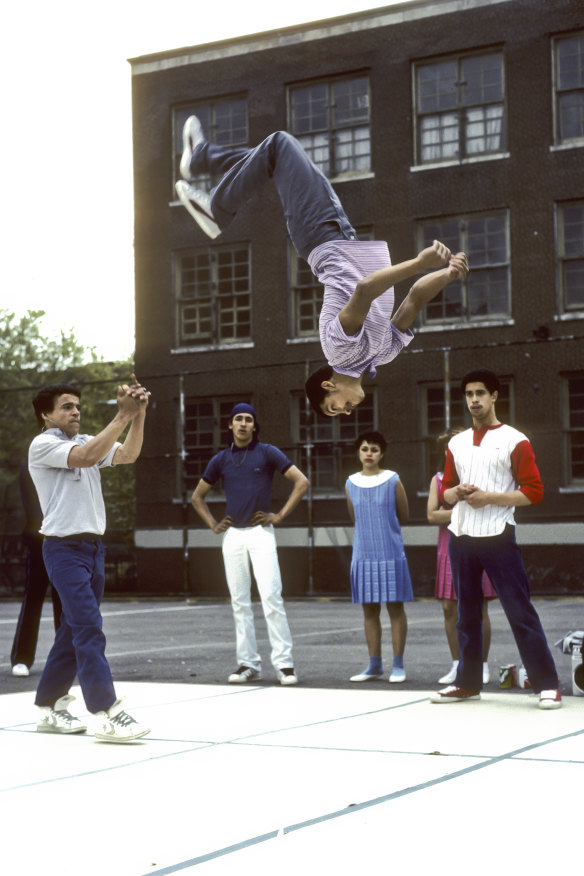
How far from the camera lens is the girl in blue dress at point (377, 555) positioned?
10.2m

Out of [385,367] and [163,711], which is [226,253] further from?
[163,711]

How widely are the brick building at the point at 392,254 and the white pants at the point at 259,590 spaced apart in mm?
14205

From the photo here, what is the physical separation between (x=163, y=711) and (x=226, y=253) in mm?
21865

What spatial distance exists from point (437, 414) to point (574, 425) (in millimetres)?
2860

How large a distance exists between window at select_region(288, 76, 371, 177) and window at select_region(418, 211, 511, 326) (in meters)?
2.38

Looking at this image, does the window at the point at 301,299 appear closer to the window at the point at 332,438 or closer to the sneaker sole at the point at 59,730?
the window at the point at 332,438

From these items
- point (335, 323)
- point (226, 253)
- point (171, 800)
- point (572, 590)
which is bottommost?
point (572, 590)

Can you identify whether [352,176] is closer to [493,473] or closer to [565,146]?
[565,146]

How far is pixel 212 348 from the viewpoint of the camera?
29469 mm

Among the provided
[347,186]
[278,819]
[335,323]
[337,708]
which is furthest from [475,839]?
[347,186]

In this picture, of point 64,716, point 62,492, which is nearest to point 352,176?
point 62,492

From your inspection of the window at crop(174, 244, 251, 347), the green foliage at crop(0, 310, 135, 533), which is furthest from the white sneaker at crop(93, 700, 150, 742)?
the green foliage at crop(0, 310, 135, 533)

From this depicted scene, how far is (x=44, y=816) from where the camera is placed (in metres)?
5.45

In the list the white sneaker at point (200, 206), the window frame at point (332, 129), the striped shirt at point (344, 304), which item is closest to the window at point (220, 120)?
the window frame at point (332, 129)
